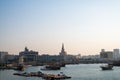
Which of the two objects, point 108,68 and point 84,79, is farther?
point 108,68

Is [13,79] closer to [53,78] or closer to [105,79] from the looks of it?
[53,78]

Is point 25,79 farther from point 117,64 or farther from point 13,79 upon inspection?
point 117,64

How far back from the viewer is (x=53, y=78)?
215ft

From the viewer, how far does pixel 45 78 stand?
68312mm

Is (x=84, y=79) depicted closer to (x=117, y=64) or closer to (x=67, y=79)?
(x=67, y=79)

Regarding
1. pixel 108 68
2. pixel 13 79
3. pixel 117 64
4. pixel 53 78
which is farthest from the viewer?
pixel 117 64

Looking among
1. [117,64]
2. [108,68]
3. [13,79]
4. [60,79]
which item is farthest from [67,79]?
[117,64]

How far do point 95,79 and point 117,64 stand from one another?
329ft

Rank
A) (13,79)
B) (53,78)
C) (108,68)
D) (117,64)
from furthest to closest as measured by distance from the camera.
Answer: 1. (117,64)
2. (108,68)
3. (13,79)
4. (53,78)

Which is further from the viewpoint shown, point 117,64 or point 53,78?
point 117,64

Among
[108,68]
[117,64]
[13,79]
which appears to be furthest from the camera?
[117,64]

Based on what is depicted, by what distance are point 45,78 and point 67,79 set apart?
5301 millimetres

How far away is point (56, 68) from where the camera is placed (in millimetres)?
125375

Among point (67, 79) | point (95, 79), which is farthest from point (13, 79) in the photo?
point (95, 79)
